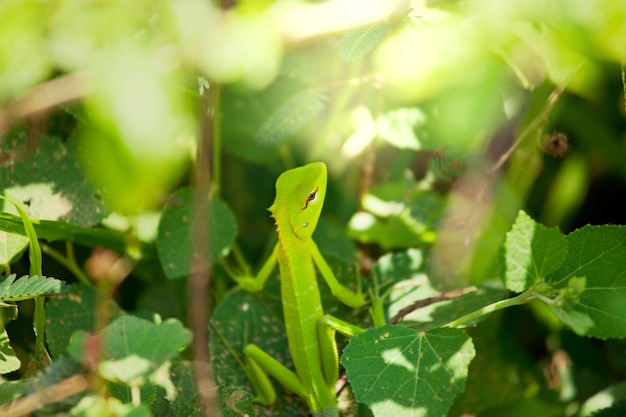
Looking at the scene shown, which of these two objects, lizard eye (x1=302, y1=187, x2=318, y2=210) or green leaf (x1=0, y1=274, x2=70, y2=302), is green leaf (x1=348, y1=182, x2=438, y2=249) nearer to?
lizard eye (x1=302, y1=187, x2=318, y2=210)

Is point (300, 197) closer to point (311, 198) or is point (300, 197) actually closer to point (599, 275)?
point (311, 198)

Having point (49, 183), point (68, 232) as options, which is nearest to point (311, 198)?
point (68, 232)

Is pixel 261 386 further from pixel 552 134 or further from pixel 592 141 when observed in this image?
pixel 592 141

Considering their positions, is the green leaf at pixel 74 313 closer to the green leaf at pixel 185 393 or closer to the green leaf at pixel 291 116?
the green leaf at pixel 185 393

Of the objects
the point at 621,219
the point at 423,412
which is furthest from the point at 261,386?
the point at 621,219

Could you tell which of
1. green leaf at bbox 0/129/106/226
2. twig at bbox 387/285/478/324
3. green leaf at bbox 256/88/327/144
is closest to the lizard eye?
green leaf at bbox 256/88/327/144

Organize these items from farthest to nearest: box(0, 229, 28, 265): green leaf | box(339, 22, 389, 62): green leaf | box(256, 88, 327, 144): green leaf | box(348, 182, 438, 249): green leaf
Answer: box(348, 182, 438, 249): green leaf → box(256, 88, 327, 144): green leaf → box(0, 229, 28, 265): green leaf → box(339, 22, 389, 62): green leaf
